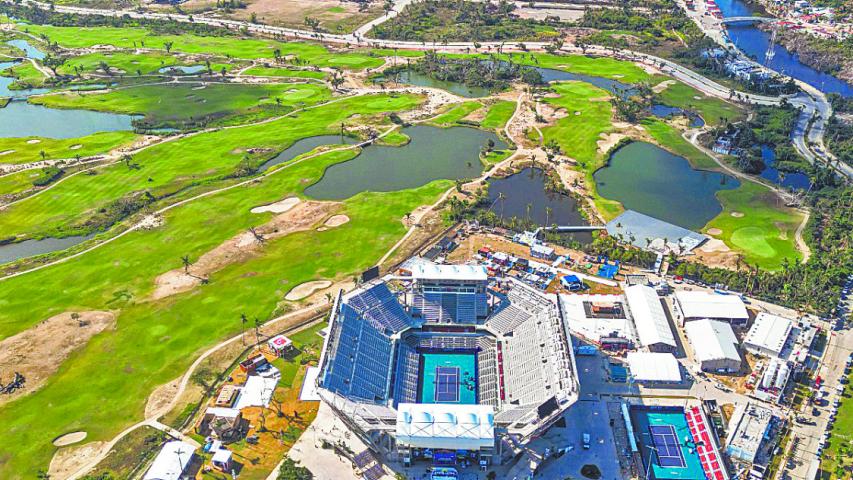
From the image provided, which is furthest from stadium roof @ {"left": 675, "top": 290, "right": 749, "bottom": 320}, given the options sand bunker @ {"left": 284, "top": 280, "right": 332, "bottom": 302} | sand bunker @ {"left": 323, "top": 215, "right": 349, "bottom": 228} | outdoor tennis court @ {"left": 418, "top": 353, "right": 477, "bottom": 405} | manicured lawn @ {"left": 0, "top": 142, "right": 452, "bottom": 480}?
sand bunker @ {"left": 323, "top": 215, "right": 349, "bottom": 228}

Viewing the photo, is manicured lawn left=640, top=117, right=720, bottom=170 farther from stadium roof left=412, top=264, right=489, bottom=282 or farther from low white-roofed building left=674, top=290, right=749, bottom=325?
stadium roof left=412, top=264, right=489, bottom=282

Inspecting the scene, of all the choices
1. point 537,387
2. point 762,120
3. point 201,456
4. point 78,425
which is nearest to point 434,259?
point 537,387

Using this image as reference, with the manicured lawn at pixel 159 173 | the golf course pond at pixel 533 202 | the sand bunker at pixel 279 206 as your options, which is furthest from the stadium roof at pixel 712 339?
the manicured lawn at pixel 159 173

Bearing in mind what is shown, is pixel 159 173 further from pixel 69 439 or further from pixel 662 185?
pixel 662 185

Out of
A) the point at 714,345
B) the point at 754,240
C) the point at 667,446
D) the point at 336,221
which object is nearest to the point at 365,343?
the point at 667,446

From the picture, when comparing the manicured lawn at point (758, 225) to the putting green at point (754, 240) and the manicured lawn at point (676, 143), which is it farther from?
the manicured lawn at point (676, 143)

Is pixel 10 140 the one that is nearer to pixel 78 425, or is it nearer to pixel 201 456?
pixel 78 425
